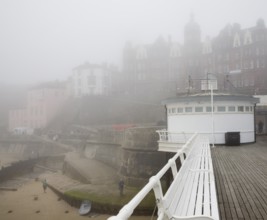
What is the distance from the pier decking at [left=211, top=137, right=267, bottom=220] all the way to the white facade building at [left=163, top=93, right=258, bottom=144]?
7303 mm

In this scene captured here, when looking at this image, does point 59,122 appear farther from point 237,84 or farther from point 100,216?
point 100,216

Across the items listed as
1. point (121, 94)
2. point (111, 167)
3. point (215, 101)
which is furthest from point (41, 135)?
point (215, 101)

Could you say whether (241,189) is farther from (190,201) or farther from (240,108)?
(240,108)

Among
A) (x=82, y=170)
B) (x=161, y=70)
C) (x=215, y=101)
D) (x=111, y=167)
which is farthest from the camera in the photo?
(x=161, y=70)

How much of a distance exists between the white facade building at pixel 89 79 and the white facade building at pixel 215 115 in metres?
62.6

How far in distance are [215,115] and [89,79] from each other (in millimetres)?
64716

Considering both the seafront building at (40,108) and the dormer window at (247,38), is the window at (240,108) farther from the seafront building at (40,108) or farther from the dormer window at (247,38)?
the seafront building at (40,108)

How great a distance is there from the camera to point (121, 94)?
77.9 metres

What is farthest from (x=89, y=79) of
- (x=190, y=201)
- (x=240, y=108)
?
(x=190, y=201)

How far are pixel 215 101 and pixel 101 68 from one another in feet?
213

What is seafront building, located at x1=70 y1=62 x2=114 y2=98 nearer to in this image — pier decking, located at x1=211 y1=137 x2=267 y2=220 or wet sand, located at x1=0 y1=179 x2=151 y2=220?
wet sand, located at x1=0 y1=179 x2=151 y2=220

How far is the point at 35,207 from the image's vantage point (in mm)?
23422

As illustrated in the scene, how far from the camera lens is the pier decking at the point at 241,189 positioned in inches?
221

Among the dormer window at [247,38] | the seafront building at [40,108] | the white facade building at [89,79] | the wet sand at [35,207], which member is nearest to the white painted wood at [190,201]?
the wet sand at [35,207]
